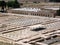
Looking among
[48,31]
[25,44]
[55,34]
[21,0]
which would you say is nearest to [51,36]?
[55,34]

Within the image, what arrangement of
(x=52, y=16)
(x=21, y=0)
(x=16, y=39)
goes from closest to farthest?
(x=16, y=39) < (x=52, y=16) < (x=21, y=0)

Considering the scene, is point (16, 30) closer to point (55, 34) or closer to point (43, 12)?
point (55, 34)

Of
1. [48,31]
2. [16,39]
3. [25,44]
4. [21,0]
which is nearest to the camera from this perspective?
[25,44]

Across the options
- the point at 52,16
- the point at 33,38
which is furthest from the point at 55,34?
the point at 52,16

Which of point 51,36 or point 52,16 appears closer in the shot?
point 51,36

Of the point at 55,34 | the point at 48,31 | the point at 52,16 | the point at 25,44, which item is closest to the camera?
→ the point at 25,44

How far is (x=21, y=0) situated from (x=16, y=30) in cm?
2495

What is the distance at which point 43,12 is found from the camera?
19.3 m

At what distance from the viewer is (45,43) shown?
9438 mm

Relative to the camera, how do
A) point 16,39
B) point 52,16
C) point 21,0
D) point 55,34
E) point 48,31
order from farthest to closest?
point 21,0
point 52,16
point 48,31
point 55,34
point 16,39

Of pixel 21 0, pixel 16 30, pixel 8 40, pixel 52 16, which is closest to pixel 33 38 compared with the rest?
pixel 8 40

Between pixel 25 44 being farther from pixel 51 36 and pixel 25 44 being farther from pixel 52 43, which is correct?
pixel 51 36

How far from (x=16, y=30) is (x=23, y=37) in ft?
7.34

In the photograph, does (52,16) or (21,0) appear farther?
(21,0)
